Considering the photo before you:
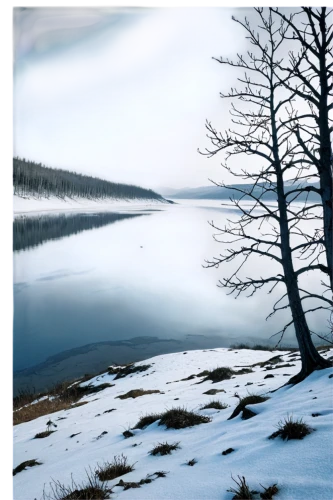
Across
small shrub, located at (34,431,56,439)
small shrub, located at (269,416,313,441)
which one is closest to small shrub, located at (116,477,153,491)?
small shrub, located at (269,416,313,441)

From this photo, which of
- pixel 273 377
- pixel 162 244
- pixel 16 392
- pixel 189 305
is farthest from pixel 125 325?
pixel 162 244

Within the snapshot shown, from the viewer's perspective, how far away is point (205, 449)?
4285 mm

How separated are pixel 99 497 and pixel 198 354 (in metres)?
15.3

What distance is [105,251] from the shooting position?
54406 mm

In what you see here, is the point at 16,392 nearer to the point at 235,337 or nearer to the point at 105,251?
the point at 235,337

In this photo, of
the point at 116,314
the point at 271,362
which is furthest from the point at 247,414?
the point at 116,314

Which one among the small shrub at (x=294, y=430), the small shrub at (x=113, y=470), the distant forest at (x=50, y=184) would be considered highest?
the distant forest at (x=50, y=184)

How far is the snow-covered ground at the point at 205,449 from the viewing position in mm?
2938

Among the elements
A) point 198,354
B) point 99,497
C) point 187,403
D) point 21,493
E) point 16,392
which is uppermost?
point 99,497

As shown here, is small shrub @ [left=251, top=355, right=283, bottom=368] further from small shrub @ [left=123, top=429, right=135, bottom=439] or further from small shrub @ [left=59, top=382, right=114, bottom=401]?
small shrub @ [left=123, top=429, right=135, bottom=439]

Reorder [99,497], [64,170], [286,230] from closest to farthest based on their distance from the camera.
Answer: [99,497] → [286,230] → [64,170]

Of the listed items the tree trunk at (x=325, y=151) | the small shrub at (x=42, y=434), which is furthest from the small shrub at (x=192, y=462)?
the small shrub at (x=42, y=434)

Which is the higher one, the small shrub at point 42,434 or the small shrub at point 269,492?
the small shrub at point 269,492

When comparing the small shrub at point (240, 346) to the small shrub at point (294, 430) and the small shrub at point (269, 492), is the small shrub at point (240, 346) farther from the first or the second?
the small shrub at point (269, 492)
